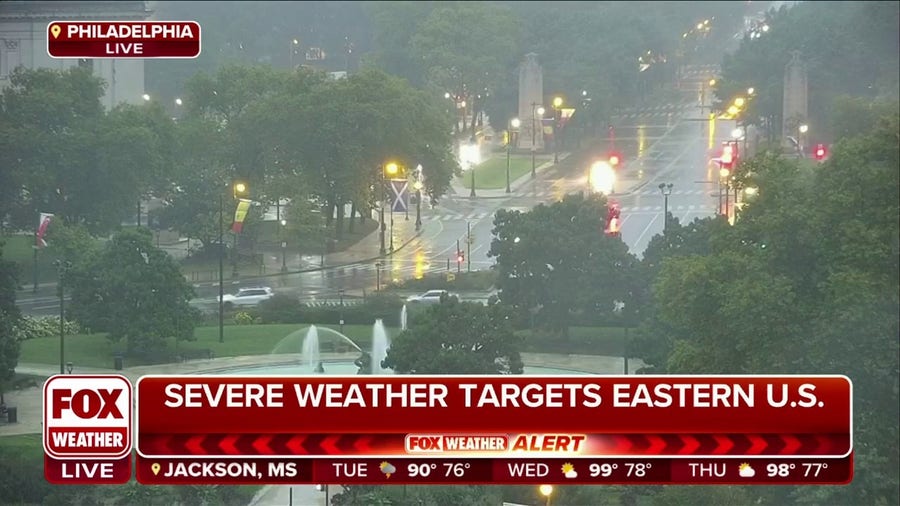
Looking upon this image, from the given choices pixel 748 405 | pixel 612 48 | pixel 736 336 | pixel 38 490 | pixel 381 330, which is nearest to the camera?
pixel 748 405

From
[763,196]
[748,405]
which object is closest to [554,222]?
[763,196]

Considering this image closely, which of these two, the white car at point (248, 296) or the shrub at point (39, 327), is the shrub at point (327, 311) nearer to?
the white car at point (248, 296)

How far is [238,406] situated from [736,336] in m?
10.6

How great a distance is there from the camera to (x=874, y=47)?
62.3ft

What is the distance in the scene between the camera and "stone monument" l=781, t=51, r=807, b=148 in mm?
19156

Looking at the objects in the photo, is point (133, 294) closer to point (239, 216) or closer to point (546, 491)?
point (239, 216)

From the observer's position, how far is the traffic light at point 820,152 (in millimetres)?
19141

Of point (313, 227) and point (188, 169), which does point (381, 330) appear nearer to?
point (313, 227)

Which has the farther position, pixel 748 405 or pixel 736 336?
pixel 736 336

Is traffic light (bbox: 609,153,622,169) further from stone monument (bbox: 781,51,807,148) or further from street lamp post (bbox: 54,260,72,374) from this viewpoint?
street lamp post (bbox: 54,260,72,374)

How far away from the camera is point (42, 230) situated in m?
17.0

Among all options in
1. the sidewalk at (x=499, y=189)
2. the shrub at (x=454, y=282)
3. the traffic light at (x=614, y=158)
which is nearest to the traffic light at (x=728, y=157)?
the traffic light at (x=614, y=158)

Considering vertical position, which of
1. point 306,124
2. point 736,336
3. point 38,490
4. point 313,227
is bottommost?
point 38,490

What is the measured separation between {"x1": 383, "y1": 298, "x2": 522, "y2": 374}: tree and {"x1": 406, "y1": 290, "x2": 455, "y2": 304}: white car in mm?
205
